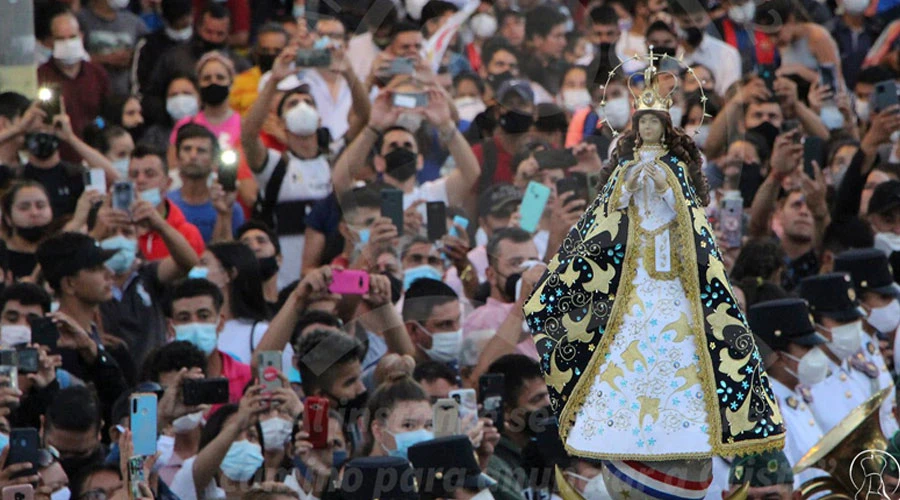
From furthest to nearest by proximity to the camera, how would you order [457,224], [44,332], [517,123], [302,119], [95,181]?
1. [517,123]
2. [302,119]
3. [457,224]
4. [95,181]
5. [44,332]

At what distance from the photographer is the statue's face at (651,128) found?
352 inches

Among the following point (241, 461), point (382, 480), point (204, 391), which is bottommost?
point (241, 461)

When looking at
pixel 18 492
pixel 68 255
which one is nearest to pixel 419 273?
pixel 68 255

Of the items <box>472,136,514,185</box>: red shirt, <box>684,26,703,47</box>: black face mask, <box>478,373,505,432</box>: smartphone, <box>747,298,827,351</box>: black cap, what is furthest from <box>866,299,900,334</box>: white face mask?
<box>684,26,703,47</box>: black face mask

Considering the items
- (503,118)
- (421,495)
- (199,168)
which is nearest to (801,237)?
(503,118)

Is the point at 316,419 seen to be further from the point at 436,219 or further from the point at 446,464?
the point at 436,219

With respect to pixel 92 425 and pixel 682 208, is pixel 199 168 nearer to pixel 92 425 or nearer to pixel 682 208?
pixel 92 425

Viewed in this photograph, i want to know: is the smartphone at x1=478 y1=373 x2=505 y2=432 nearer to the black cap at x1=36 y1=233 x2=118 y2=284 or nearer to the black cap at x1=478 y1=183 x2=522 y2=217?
the black cap at x1=36 y1=233 x2=118 y2=284

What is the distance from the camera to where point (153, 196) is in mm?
12984

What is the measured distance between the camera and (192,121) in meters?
13.9

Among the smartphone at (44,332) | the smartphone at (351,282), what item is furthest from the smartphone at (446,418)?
the smartphone at (44,332)

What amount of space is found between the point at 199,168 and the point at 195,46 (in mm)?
2261

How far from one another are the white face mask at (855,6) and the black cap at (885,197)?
390 cm

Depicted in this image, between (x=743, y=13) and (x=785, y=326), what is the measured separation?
18.7 ft
